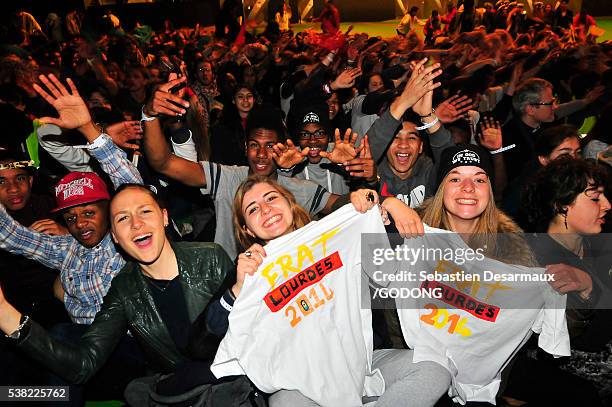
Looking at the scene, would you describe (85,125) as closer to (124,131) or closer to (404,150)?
(124,131)

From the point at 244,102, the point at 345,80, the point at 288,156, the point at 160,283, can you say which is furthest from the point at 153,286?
the point at 244,102

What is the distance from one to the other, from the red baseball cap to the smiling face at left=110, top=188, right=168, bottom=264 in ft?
1.41

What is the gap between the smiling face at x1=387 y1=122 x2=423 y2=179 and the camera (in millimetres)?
4035

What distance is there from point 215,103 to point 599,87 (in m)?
4.66

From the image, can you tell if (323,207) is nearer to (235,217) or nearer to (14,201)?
(235,217)

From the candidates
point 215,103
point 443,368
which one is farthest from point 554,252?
point 215,103

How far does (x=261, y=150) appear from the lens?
3914 millimetres

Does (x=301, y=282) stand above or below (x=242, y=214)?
below

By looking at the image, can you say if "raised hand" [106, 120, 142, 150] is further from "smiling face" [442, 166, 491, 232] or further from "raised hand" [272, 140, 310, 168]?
"smiling face" [442, 166, 491, 232]

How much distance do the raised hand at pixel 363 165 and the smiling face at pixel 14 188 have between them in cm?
216

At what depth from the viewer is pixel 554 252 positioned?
9.57 ft

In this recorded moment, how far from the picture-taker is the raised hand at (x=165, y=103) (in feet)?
10.4

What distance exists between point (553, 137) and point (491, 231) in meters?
1.35

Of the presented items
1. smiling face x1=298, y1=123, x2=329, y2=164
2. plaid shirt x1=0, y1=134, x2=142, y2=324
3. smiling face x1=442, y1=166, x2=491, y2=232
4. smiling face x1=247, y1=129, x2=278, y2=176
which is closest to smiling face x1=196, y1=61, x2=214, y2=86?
smiling face x1=298, y1=123, x2=329, y2=164
